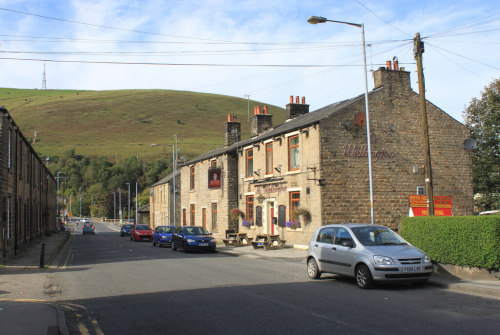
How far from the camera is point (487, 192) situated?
33250 millimetres

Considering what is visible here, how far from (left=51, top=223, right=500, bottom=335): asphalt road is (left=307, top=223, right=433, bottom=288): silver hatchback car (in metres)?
0.37

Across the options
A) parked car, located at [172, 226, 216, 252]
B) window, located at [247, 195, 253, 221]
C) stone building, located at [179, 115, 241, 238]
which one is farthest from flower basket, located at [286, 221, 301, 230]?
stone building, located at [179, 115, 241, 238]

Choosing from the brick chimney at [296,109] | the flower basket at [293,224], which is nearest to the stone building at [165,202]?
the brick chimney at [296,109]

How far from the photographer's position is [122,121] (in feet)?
468

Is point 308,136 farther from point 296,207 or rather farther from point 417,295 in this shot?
point 417,295

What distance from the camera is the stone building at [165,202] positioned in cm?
4881

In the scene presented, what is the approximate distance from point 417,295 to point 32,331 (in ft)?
25.0

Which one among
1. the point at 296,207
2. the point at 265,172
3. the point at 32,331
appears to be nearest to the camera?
the point at 32,331

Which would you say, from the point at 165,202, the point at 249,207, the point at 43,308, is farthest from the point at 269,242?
the point at 165,202

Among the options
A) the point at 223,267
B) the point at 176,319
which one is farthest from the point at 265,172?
the point at 176,319

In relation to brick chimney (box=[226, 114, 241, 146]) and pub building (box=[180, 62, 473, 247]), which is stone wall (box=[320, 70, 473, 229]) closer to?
pub building (box=[180, 62, 473, 247])

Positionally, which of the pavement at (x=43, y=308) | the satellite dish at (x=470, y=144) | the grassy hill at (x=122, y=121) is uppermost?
the grassy hill at (x=122, y=121)

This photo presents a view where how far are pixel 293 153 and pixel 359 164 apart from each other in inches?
138

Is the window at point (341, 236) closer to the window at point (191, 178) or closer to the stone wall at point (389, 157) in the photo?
the stone wall at point (389, 157)
